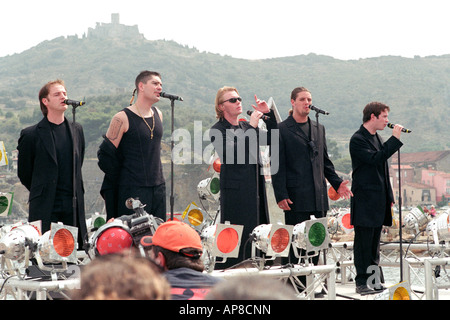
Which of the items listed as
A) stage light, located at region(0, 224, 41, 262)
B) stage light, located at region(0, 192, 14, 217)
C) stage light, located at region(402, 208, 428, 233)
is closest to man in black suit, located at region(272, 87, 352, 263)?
stage light, located at region(402, 208, 428, 233)

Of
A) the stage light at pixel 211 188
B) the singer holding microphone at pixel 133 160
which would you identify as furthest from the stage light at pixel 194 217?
the singer holding microphone at pixel 133 160

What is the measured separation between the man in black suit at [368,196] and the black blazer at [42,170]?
256 cm

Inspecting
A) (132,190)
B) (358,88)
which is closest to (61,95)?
(132,190)

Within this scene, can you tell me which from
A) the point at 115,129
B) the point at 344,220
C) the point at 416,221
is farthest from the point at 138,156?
the point at 416,221

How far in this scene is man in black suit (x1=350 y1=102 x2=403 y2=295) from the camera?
7.21 metres

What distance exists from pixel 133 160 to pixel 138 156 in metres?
0.05

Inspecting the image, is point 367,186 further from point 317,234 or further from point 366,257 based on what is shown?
point 317,234

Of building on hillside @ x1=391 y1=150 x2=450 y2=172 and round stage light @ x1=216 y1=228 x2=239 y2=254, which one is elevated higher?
building on hillside @ x1=391 y1=150 x2=450 y2=172

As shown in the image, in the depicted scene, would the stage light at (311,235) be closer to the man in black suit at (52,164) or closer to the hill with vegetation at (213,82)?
the man in black suit at (52,164)

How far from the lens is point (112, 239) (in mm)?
4379

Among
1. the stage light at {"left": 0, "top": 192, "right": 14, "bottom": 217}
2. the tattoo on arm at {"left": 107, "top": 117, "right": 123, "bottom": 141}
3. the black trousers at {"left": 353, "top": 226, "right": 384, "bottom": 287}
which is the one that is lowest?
the black trousers at {"left": 353, "top": 226, "right": 384, "bottom": 287}

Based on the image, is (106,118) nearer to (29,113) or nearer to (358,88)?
(29,113)

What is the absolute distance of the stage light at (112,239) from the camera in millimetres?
4359

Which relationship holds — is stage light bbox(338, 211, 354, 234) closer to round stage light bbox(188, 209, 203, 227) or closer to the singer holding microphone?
round stage light bbox(188, 209, 203, 227)
